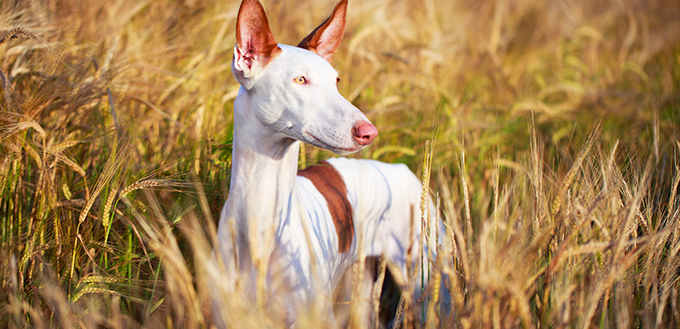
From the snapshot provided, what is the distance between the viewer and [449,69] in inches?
253

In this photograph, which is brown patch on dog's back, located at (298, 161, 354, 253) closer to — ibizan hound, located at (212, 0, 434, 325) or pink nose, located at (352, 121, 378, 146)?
ibizan hound, located at (212, 0, 434, 325)

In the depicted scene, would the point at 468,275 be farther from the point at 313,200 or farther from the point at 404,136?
the point at 404,136

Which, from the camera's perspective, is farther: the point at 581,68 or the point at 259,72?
the point at 581,68

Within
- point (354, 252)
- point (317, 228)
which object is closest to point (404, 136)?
point (354, 252)

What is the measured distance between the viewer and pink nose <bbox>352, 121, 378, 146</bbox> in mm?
1789

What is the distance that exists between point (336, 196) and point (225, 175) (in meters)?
0.70

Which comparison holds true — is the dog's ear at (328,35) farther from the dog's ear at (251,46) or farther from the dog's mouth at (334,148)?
the dog's mouth at (334,148)

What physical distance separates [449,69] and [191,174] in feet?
15.5

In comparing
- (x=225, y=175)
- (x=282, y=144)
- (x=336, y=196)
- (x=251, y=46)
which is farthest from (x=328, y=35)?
(x=225, y=175)

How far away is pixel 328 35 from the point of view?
2348 millimetres

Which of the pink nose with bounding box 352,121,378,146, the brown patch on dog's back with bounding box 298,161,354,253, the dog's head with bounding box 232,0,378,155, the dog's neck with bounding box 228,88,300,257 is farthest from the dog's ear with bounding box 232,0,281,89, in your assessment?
the brown patch on dog's back with bounding box 298,161,354,253

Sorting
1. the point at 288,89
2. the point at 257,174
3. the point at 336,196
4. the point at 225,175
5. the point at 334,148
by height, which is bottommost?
the point at 336,196

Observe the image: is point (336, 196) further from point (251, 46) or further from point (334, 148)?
point (251, 46)

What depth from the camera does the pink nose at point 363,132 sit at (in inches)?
70.4
